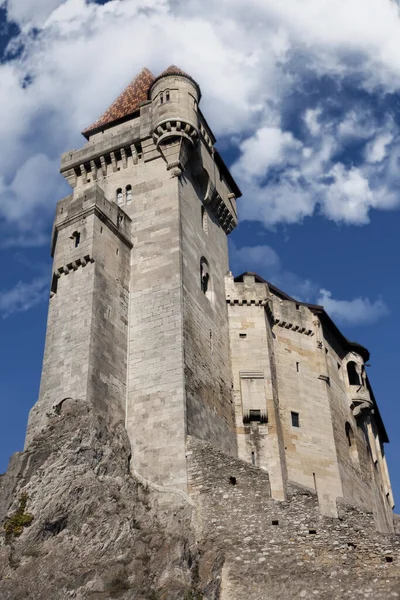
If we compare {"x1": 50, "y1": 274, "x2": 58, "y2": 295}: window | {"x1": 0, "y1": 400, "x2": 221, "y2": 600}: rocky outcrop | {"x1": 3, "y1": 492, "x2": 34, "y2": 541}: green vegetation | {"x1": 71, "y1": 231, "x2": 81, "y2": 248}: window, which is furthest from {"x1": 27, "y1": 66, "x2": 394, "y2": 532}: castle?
{"x1": 3, "y1": 492, "x2": 34, "y2": 541}: green vegetation

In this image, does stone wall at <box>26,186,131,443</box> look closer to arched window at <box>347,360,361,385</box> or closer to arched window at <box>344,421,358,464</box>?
arched window at <box>344,421,358,464</box>

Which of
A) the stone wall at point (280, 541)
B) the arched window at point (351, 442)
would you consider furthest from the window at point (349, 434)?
the stone wall at point (280, 541)

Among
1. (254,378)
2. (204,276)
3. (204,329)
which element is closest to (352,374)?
(254,378)

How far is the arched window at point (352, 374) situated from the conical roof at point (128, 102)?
1744 cm

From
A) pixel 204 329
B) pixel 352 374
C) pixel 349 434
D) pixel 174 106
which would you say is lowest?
pixel 349 434

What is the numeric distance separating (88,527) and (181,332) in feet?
27.6

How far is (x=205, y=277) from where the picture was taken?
1275 inches

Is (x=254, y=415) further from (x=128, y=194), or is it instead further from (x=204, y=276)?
(x=128, y=194)

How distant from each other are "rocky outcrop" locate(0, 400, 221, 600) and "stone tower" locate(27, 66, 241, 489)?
1126 millimetres

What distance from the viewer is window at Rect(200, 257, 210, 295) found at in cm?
3203

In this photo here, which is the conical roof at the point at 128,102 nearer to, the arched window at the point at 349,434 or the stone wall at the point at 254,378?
the stone wall at the point at 254,378

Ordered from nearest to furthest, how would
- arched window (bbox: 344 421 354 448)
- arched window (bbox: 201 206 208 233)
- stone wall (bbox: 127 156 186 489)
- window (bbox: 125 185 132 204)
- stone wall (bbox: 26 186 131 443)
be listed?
1. stone wall (bbox: 127 156 186 489)
2. stone wall (bbox: 26 186 131 443)
3. window (bbox: 125 185 132 204)
4. arched window (bbox: 201 206 208 233)
5. arched window (bbox: 344 421 354 448)

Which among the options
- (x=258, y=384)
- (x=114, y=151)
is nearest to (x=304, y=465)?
(x=258, y=384)

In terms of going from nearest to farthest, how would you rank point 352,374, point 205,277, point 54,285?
point 54,285
point 205,277
point 352,374
